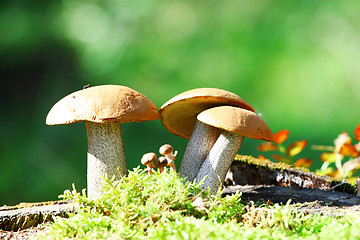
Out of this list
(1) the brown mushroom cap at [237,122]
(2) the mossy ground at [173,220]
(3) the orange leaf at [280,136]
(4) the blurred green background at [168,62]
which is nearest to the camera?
(2) the mossy ground at [173,220]

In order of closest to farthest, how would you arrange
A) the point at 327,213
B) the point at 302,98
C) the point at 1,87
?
1. the point at 327,213
2. the point at 1,87
3. the point at 302,98

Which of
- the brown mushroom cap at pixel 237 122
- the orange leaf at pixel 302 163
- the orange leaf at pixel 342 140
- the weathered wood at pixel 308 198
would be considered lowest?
the orange leaf at pixel 302 163

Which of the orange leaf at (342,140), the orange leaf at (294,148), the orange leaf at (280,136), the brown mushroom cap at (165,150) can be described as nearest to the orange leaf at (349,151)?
the orange leaf at (342,140)

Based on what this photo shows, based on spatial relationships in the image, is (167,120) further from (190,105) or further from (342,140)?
(342,140)

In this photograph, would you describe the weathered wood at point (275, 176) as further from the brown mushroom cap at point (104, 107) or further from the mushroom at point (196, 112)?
the brown mushroom cap at point (104, 107)

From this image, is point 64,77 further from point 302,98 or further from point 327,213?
point 327,213

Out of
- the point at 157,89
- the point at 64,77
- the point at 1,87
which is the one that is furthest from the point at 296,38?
the point at 1,87

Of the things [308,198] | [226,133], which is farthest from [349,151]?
[226,133]
